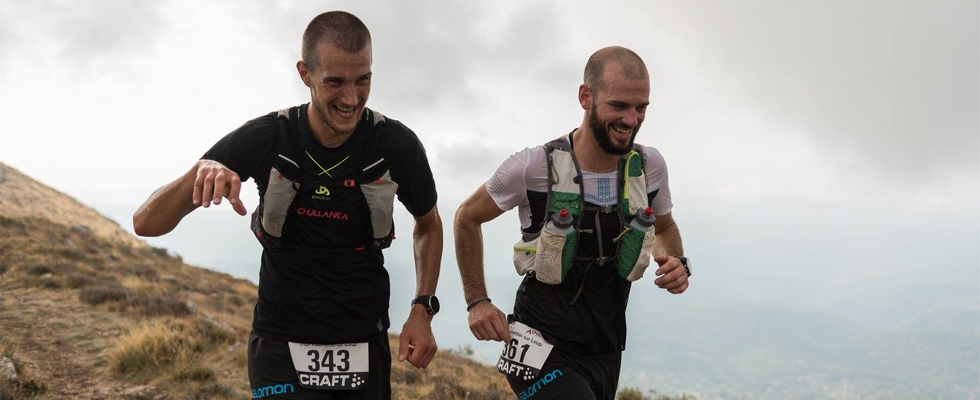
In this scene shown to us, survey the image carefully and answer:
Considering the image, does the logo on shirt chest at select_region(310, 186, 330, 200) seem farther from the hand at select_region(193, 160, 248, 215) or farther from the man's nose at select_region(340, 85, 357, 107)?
the hand at select_region(193, 160, 248, 215)

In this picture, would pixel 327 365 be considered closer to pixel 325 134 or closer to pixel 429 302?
pixel 429 302

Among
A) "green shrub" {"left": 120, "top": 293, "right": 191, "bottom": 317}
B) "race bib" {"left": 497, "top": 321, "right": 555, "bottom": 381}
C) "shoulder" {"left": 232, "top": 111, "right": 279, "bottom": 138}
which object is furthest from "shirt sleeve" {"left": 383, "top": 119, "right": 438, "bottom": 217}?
"green shrub" {"left": 120, "top": 293, "right": 191, "bottom": 317}

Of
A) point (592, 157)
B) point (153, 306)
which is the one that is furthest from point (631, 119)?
point (153, 306)

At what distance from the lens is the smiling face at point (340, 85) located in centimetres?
366

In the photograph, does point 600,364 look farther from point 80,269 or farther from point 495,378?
point 80,269

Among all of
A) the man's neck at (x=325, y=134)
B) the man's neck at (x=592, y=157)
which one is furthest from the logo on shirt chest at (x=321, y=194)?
the man's neck at (x=592, y=157)

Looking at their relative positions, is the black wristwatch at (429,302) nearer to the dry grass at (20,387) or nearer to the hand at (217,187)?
the hand at (217,187)

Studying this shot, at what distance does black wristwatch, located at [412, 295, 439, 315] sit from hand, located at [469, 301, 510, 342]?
0.22 m

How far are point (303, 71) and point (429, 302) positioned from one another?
146cm

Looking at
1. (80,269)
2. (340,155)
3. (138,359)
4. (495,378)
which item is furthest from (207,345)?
(340,155)

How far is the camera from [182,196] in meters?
3.29

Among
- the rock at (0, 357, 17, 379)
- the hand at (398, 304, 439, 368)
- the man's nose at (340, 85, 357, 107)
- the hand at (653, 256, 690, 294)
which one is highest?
the man's nose at (340, 85, 357, 107)

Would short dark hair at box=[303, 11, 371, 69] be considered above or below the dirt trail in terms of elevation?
above

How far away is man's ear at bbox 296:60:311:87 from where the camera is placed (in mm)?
3861
